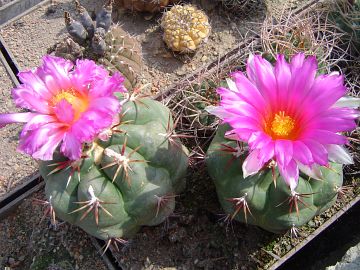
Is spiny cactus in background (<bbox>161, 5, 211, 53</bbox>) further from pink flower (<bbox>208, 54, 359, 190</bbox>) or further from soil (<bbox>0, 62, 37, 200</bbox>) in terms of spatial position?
pink flower (<bbox>208, 54, 359, 190</bbox>)

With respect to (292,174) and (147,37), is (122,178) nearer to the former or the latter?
(292,174)

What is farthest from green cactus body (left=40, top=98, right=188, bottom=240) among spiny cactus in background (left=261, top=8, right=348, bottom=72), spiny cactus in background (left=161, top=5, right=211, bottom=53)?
spiny cactus in background (left=161, top=5, right=211, bottom=53)

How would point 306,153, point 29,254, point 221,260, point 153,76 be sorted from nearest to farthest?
point 306,153 < point 221,260 < point 29,254 < point 153,76

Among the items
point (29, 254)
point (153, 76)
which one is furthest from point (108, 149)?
point (153, 76)

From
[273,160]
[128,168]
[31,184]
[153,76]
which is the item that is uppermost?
[273,160]

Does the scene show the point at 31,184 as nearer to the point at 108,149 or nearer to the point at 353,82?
the point at 108,149

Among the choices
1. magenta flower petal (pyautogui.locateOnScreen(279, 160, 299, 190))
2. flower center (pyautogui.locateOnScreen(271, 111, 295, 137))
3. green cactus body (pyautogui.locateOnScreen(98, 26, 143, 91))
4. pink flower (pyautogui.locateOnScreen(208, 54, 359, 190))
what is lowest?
green cactus body (pyautogui.locateOnScreen(98, 26, 143, 91))

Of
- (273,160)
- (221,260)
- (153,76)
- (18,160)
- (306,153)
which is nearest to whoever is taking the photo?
(306,153)
